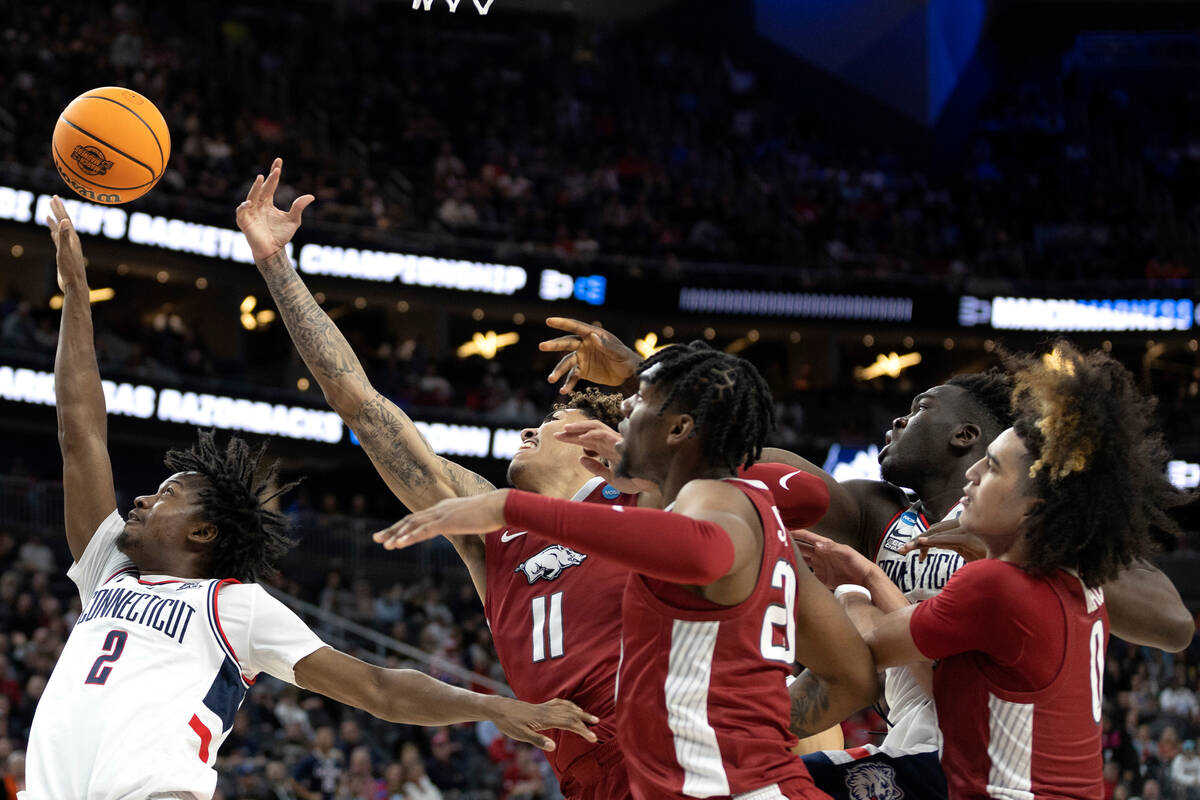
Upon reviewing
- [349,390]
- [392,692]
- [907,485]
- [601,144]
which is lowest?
[392,692]

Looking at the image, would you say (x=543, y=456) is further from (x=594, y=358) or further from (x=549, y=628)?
(x=549, y=628)

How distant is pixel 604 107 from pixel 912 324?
28.4 feet

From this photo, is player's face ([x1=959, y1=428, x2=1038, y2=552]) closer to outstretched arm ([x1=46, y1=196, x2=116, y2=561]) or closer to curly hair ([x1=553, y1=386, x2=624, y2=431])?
curly hair ([x1=553, y1=386, x2=624, y2=431])

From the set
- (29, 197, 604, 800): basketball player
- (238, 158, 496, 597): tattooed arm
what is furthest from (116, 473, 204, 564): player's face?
(238, 158, 496, 597): tattooed arm

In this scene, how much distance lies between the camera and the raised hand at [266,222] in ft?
16.2

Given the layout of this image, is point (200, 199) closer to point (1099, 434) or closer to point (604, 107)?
point (604, 107)

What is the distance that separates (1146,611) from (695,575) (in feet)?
5.75

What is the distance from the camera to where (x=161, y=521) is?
4.82 metres

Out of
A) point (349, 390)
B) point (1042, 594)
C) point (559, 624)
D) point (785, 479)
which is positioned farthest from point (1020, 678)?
point (349, 390)

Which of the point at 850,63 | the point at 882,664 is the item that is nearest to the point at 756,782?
the point at 882,664

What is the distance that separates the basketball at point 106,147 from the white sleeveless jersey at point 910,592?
12.6 ft

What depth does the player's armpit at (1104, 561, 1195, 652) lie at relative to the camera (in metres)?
4.07

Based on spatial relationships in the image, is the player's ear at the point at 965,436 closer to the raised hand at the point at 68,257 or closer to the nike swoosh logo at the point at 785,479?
the nike swoosh logo at the point at 785,479

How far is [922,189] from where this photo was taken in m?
28.9
